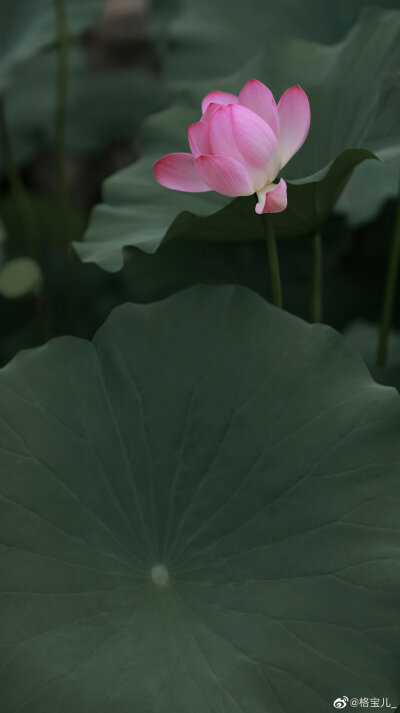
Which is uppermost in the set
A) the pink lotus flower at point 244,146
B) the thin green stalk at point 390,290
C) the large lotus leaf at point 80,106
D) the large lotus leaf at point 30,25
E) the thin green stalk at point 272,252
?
the pink lotus flower at point 244,146

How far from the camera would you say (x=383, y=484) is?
2.67 feet

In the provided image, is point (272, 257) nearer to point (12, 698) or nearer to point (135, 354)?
point (135, 354)

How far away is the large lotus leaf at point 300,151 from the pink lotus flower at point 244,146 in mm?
42

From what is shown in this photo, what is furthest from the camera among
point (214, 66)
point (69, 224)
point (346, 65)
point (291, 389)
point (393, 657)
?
point (69, 224)

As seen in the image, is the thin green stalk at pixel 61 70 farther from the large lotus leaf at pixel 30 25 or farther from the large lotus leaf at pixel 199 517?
the large lotus leaf at pixel 199 517

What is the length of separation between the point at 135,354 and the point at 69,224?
123cm

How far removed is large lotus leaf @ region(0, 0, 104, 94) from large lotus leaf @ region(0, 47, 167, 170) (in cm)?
62

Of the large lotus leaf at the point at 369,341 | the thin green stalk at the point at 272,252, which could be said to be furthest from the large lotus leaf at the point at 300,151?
the large lotus leaf at the point at 369,341

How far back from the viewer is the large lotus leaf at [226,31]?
1664mm

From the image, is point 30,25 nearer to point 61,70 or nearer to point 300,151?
point 61,70

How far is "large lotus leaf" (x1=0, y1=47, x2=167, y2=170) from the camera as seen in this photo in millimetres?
2400

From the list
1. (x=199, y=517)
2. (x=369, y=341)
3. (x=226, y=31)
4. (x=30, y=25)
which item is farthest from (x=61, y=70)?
(x=199, y=517)

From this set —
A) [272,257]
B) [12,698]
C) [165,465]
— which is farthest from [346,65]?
[12,698]

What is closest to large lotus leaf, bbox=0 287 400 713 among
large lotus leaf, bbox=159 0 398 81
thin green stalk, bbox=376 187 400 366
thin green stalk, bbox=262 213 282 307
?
thin green stalk, bbox=262 213 282 307
